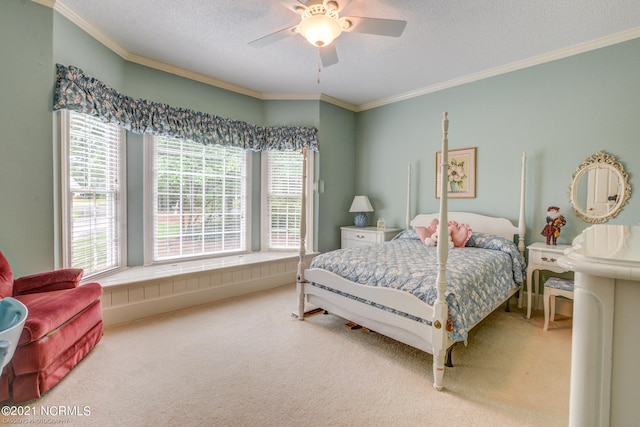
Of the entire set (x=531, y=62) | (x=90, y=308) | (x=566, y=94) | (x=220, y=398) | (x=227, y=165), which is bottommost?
(x=220, y=398)

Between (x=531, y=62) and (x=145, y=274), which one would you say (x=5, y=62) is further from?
(x=531, y=62)

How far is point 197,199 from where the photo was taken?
12.9ft

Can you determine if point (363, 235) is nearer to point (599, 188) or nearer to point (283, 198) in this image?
point (283, 198)

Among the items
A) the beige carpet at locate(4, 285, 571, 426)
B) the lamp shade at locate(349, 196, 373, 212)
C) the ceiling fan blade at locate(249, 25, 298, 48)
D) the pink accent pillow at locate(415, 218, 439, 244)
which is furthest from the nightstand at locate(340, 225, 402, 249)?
the ceiling fan blade at locate(249, 25, 298, 48)

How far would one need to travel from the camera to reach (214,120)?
393 cm

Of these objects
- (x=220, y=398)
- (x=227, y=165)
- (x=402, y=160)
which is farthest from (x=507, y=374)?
(x=227, y=165)

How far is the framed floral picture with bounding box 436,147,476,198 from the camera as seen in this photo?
3855mm

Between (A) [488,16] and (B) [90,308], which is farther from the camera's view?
(A) [488,16]

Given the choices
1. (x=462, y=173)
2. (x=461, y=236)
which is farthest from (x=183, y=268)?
(x=462, y=173)

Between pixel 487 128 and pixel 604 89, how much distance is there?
1.09m

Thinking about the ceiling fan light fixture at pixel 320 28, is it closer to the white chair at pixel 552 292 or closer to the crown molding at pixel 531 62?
the crown molding at pixel 531 62

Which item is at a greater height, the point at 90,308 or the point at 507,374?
the point at 90,308

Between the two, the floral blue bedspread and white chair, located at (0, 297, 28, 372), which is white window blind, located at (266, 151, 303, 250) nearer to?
the floral blue bedspread

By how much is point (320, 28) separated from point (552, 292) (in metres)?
3.18
